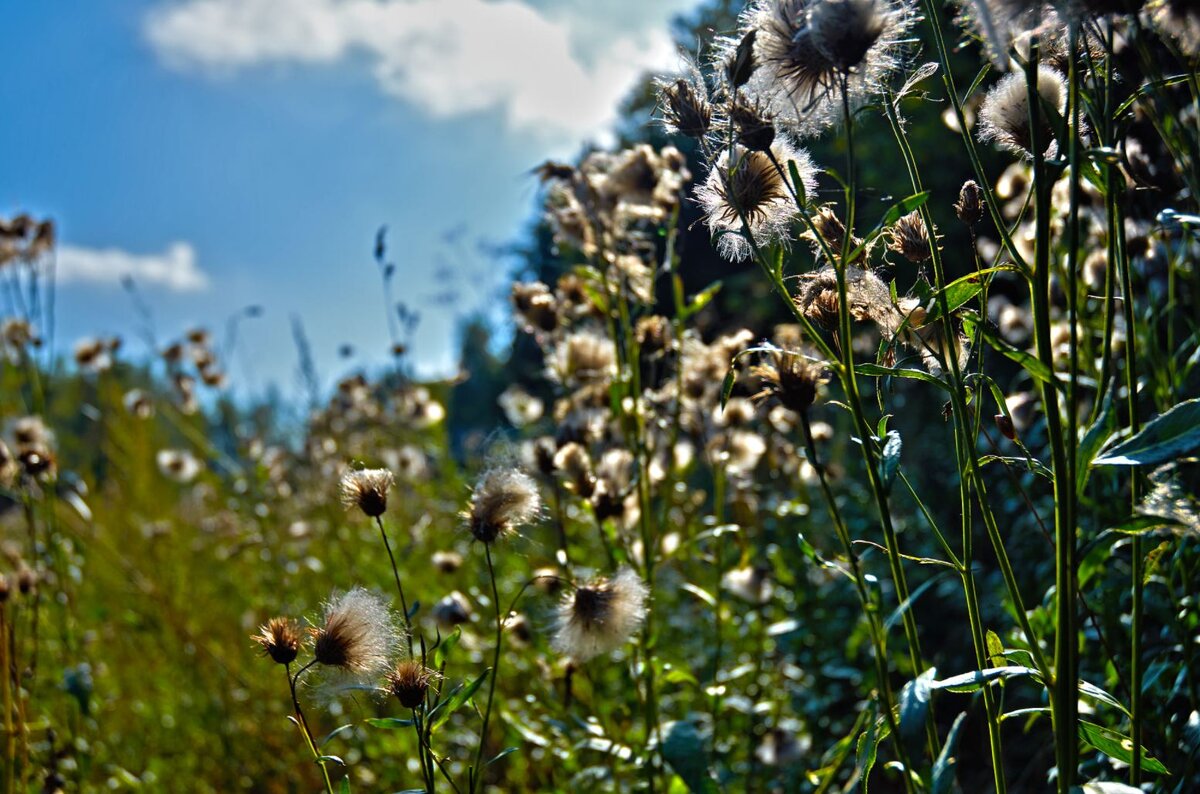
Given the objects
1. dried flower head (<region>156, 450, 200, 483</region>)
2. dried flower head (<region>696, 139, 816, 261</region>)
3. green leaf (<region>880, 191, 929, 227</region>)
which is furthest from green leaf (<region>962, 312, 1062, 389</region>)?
dried flower head (<region>156, 450, 200, 483</region>)

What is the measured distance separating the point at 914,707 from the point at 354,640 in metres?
0.63

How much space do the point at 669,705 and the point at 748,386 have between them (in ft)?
3.53

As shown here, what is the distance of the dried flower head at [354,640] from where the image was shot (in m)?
1.09

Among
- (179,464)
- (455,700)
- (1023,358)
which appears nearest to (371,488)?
(455,700)

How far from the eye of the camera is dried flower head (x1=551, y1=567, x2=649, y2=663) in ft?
4.55

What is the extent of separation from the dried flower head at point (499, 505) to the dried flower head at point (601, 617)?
16 cm

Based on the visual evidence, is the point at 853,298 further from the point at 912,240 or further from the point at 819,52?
the point at 819,52

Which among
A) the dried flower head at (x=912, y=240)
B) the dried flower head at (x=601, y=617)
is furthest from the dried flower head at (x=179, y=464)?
the dried flower head at (x=912, y=240)

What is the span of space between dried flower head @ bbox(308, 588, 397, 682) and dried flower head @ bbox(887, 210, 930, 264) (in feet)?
2.56

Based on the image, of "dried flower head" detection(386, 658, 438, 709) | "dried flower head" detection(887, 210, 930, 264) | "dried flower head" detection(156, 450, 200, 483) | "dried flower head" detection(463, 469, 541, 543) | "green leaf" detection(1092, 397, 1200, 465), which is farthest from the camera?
"dried flower head" detection(156, 450, 200, 483)

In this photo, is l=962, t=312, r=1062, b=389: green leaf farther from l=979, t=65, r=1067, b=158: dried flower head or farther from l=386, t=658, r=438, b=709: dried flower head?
l=386, t=658, r=438, b=709: dried flower head

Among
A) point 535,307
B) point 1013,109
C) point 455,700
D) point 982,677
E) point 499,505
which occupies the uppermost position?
point 535,307

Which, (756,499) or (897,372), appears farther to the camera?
(756,499)

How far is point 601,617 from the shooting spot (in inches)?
54.7
